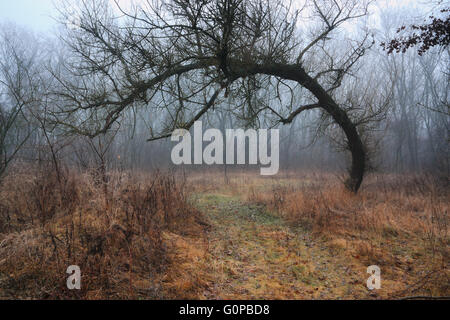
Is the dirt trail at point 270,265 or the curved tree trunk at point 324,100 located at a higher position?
the curved tree trunk at point 324,100

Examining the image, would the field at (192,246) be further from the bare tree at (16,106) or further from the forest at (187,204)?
the bare tree at (16,106)

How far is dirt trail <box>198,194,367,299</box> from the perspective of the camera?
Result: 376 cm

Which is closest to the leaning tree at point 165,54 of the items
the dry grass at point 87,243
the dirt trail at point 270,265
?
the dry grass at point 87,243

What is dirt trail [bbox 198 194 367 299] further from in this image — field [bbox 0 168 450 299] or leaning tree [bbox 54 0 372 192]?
leaning tree [bbox 54 0 372 192]

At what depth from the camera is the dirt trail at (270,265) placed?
376 cm

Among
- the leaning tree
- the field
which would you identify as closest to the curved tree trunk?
the leaning tree

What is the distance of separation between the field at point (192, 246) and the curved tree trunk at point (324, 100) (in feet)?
6.04

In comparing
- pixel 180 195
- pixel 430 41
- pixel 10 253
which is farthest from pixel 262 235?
pixel 430 41

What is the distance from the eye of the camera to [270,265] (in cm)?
460

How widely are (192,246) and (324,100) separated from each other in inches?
231

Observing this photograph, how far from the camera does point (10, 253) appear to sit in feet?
11.6

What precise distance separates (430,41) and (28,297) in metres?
6.97
